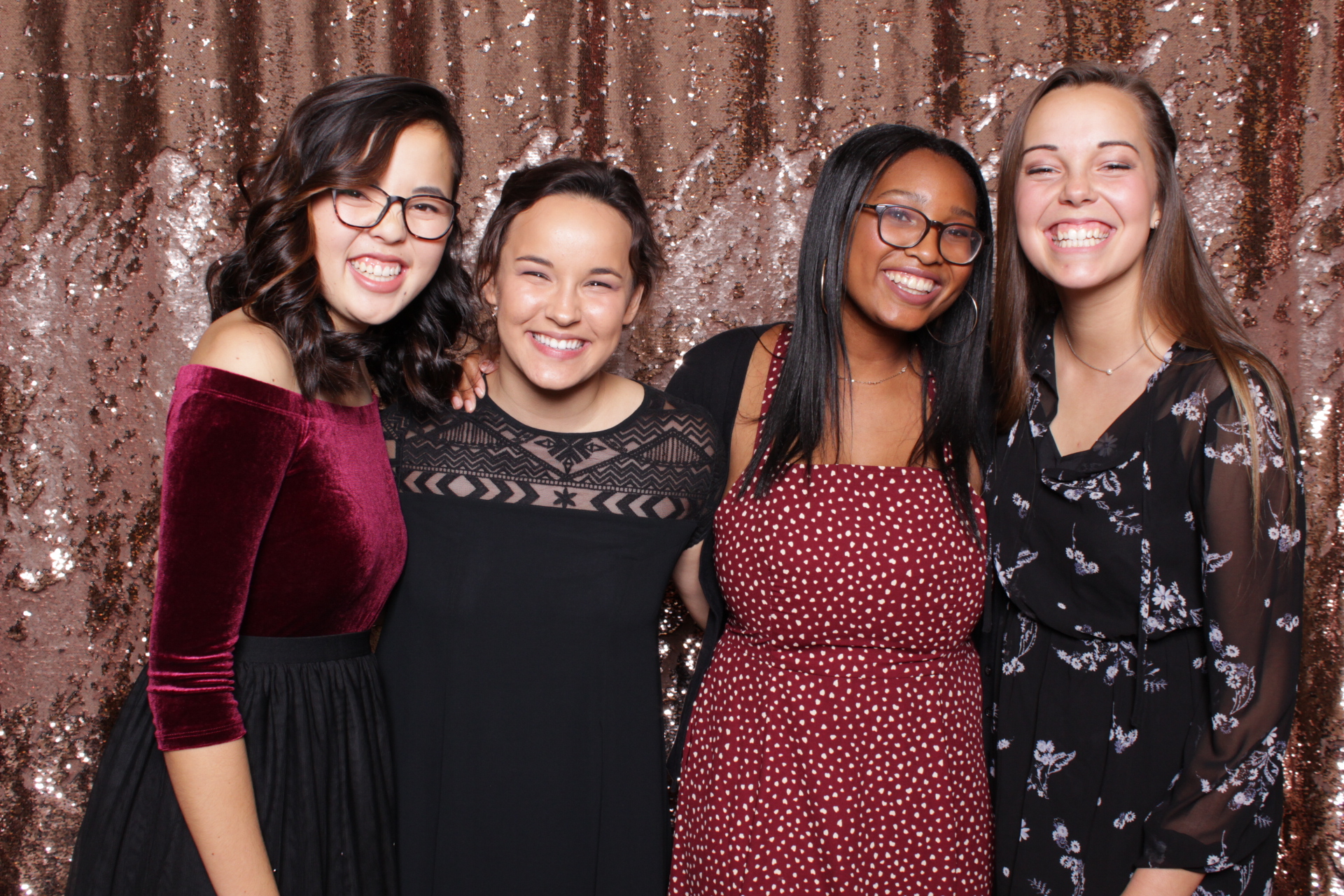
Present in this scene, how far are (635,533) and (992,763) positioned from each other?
2.17ft

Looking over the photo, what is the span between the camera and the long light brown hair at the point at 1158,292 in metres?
1.04

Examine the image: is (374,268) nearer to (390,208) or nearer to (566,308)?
A: (390,208)

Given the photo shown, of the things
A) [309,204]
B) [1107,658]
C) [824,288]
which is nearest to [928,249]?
[824,288]

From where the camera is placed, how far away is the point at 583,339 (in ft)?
3.87

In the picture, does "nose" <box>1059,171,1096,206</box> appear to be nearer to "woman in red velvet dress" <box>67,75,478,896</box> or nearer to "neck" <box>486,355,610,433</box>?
"neck" <box>486,355,610,433</box>

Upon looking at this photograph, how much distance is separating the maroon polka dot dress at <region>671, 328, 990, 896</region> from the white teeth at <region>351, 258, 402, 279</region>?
23.5 inches

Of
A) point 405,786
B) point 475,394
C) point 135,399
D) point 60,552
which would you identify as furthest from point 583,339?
point 60,552

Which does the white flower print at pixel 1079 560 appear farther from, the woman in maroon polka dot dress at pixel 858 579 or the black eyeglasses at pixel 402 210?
the black eyeglasses at pixel 402 210

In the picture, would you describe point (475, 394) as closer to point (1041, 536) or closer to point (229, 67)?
point (1041, 536)

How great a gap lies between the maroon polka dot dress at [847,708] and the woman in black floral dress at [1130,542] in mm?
95

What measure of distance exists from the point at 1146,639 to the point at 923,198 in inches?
27.1

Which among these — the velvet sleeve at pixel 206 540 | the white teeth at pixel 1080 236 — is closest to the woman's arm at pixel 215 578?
the velvet sleeve at pixel 206 540

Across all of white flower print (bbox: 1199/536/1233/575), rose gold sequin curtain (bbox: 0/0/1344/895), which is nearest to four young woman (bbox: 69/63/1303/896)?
white flower print (bbox: 1199/536/1233/575)

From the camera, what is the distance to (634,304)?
4.28 feet
